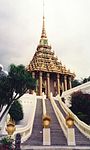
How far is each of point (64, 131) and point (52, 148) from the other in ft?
15.4

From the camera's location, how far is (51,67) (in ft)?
197

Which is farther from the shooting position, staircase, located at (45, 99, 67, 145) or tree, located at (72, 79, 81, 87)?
tree, located at (72, 79, 81, 87)

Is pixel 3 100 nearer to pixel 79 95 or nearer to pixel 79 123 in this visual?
pixel 79 123

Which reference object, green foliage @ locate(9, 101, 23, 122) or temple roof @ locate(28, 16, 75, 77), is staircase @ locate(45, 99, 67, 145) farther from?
temple roof @ locate(28, 16, 75, 77)

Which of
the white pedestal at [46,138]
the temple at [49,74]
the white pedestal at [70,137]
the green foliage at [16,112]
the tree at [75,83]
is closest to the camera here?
the white pedestal at [46,138]

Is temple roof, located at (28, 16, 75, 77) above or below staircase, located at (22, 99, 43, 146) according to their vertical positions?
above

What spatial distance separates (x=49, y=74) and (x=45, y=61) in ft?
11.3

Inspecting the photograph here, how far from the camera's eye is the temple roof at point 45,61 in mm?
59062

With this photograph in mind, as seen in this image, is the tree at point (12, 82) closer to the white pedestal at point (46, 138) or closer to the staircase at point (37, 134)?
the staircase at point (37, 134)

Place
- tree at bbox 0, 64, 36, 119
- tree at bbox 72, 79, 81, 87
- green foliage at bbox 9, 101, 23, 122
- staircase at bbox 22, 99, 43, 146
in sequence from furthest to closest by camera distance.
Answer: tree at bbox 72, 79, 81, 87 < green foliage at bbox 9, 101, 23, 122 < tree at bbox 0, 64, 36, 119 < staircase at bbox 22, 99, 43, 146

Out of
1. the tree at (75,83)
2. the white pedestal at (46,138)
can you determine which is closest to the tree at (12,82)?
the white pedestal at (46,138)

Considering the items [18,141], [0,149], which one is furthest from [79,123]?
[0,149]

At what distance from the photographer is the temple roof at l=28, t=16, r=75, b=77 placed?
5906cm

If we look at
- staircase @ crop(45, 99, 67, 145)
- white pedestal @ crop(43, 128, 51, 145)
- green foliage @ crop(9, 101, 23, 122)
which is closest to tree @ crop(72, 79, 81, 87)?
green foliage @ crop(9, 101, 23, 122)
